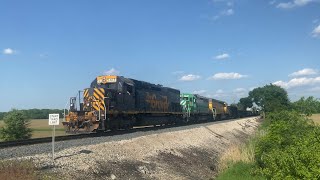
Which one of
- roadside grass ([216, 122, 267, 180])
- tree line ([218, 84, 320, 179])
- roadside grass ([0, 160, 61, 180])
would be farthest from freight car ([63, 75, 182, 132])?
roadside grass ([0, 160, 61, 180])

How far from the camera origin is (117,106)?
28312 millimetres

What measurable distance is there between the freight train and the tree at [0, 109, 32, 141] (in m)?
17.2

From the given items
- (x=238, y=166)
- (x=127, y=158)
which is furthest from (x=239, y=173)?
(x=127, y=158)

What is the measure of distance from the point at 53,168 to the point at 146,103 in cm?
2049

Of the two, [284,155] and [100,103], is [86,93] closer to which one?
[100,103]

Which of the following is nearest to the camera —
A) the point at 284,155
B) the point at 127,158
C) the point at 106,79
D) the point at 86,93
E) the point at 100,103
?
the point at 284,155

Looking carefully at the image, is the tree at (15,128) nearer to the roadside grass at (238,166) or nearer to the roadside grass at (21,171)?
the roadside grass at (238,166)

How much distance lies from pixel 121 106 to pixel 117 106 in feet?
2.27

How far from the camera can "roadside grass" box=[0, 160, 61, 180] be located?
11125 mm

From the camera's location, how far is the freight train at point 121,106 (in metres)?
25.8

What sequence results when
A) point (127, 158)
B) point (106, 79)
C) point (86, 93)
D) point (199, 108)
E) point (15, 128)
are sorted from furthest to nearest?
point (199, 108)
point (15, 128)
point (106, 79)
point (86, 93)
point (127, 158)

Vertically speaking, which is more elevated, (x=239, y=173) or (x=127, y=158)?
(x=127, y=158)

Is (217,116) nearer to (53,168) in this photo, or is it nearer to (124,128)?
(124,128)

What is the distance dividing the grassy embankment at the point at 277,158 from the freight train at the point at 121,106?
26.2ft
